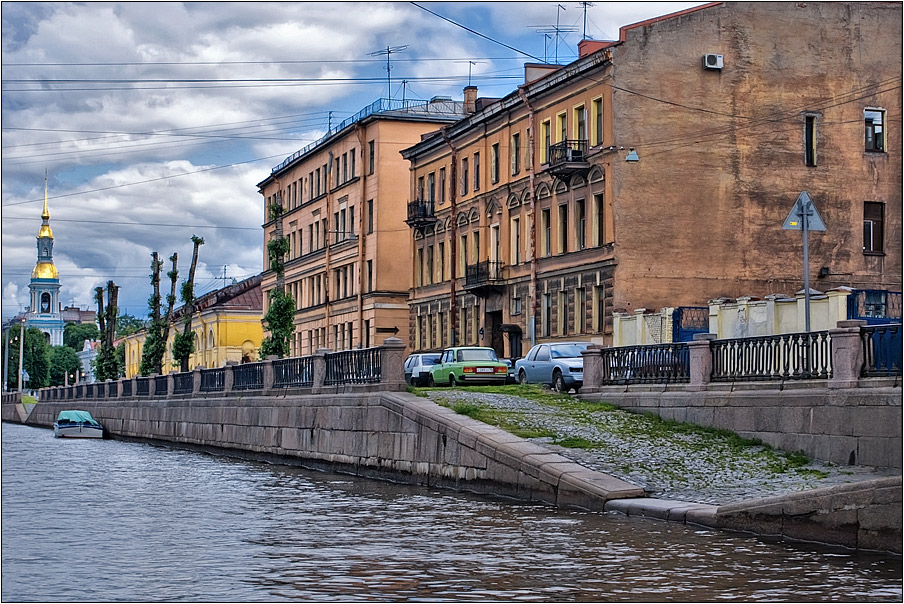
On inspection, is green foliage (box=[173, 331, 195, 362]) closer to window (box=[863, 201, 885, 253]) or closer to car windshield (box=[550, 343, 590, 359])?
window (box=[863, 201, 885, 253])

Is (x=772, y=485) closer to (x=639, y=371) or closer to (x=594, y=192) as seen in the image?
(x=639, y=371)

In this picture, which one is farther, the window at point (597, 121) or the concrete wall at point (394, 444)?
the window at point (597, 121)

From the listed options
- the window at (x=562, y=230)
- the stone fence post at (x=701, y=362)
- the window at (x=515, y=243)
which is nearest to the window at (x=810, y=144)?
the window at (x=562, y=230)

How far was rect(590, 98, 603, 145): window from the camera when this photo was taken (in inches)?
1880

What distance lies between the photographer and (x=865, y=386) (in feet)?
66.1

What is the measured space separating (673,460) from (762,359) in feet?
9.52

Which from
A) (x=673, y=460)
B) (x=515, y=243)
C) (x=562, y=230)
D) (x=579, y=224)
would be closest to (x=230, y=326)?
(x=515, y=243)

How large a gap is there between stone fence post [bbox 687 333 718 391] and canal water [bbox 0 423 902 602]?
551cm

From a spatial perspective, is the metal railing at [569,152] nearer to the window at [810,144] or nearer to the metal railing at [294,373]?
the window at [810,144]

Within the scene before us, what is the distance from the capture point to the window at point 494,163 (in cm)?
5678

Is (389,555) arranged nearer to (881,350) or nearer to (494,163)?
(881,350)

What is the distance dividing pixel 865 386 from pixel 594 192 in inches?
1125

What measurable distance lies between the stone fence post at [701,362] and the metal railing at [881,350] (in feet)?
15.7

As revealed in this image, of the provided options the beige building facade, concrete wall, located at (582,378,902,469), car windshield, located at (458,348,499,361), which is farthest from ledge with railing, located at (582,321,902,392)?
the beige building facade
